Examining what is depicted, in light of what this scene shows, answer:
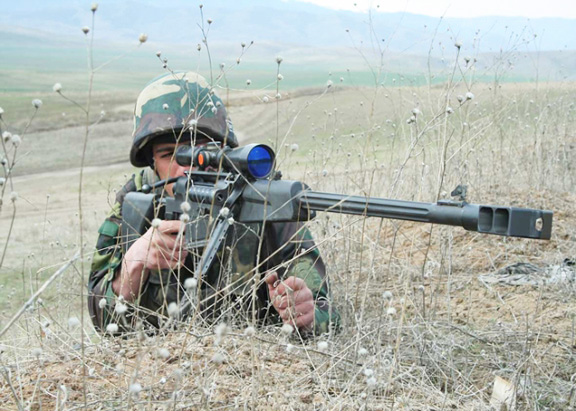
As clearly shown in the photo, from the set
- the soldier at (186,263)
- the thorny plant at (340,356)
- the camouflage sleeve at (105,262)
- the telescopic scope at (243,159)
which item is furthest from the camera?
the camouflage sleeve at (105,262)

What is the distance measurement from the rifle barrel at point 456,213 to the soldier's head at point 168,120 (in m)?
1.41

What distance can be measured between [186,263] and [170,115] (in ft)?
3.10

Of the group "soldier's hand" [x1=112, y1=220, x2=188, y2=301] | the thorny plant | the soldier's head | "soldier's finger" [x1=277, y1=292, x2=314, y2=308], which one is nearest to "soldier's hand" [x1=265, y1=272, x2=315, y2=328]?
"soldier's finger" [x1=277, y1=292, x2=314, y2=308]

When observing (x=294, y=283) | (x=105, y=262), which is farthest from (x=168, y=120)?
(x=294, y=283)

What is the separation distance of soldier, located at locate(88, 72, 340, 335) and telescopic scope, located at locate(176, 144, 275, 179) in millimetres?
94

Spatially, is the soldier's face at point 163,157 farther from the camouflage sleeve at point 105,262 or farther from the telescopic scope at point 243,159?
the telescopic scope at point 243,159

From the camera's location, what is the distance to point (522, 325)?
11.1ft

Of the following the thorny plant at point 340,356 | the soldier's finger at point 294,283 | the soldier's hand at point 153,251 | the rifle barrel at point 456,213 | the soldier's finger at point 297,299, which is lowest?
the thorny plant at point 340,356

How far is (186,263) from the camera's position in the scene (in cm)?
328

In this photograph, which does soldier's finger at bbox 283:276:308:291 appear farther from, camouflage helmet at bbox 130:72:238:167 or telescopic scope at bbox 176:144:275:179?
camouflage helmet at bbox 130:72:238:167

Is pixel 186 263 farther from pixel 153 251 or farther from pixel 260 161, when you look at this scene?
pixel 260 161

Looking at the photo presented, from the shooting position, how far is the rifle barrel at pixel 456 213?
1.95 meters

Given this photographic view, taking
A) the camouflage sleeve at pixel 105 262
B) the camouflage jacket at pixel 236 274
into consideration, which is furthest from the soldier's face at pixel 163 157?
the camouflage sleeve at pixel 105 262

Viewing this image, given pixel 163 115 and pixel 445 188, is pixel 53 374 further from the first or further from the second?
pixel 445 188
